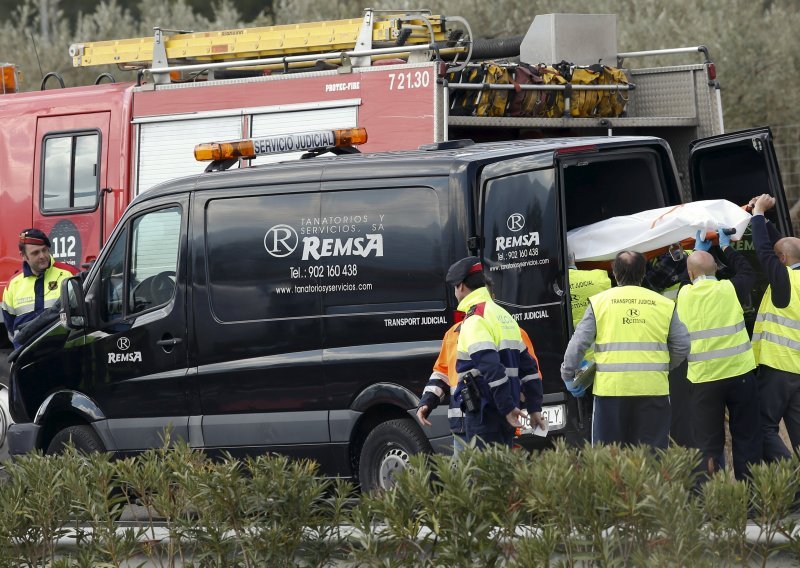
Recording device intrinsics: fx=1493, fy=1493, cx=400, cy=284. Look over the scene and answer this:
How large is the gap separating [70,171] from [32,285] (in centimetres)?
166

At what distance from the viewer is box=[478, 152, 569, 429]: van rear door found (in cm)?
784

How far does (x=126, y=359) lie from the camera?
9.21 m

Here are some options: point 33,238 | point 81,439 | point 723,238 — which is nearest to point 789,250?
point 723,238

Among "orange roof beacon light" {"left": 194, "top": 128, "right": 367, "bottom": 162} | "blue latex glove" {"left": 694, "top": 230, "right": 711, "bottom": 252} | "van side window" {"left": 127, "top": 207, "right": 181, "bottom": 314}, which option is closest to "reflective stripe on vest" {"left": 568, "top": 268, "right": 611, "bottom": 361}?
"blue latex glove" {"left": 694, "top": 230, "right": 711, "bottom": 252}

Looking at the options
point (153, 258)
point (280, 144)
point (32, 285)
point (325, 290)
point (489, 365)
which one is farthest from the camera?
point (32, 285)

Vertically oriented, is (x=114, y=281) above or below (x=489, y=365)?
above

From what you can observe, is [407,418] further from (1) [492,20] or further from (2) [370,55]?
(1) [492,20]

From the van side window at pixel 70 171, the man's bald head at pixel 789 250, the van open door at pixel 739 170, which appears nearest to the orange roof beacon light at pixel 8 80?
the van side window at pixel 70 171

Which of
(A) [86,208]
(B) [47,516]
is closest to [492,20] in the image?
(A) [86,208]

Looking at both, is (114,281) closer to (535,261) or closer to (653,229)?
(535,261)

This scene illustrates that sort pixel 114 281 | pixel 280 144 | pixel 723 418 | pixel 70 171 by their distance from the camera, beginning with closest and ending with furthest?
pixel 723 418 → pixel 114 281 → pixel 280 144 → pixel 70 171

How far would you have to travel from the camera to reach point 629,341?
783 centimetres

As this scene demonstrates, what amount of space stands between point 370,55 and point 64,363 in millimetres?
3087

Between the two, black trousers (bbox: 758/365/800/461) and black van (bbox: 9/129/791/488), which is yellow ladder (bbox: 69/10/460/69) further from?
black trousers (bbox: 758/365/800/461)
